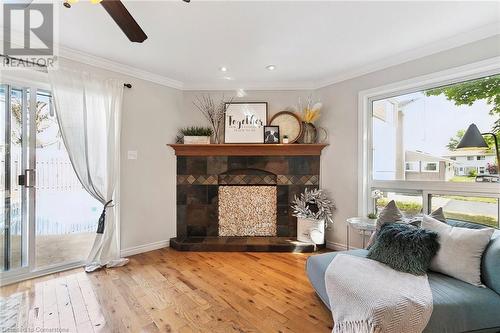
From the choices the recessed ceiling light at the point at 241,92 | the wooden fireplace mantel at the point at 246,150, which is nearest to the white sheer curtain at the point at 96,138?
the wooden fireplace mantel at the point at 246,150

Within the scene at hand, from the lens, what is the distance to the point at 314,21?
77.6 inches

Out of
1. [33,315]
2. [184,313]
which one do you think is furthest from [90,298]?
[184,313]

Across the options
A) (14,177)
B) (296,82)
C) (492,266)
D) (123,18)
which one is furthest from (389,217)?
(14,177)

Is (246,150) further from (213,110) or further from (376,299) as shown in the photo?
(376,299)

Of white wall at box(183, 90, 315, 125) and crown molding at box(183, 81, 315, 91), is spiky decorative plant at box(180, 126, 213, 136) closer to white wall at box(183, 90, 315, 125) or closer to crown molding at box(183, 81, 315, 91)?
white wall at box(183, 90, 315, 125)

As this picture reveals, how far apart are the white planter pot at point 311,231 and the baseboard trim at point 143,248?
196 cm

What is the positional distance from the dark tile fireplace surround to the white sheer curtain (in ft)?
2.98

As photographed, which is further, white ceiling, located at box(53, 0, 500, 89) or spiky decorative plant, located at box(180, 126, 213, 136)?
spiky decorative plant, located at box(180, 126, 213, 136)

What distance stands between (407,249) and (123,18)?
8.01 ft

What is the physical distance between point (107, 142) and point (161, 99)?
1.00 metres

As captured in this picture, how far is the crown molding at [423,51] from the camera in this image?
2.08m

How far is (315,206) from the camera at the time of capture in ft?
10.7

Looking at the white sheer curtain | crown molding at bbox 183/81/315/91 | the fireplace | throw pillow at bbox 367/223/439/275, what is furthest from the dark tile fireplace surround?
throw pillow at bbox 367/223/439/275

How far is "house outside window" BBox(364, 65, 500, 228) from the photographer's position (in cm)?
221
